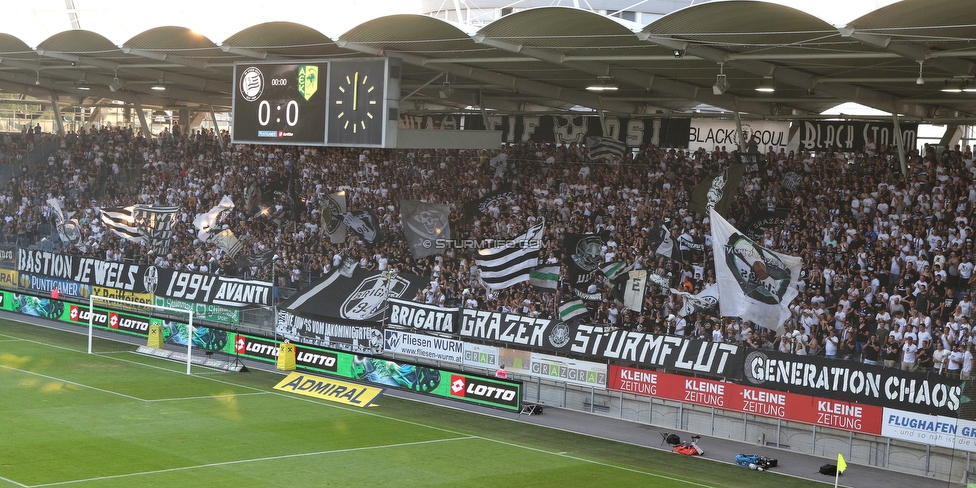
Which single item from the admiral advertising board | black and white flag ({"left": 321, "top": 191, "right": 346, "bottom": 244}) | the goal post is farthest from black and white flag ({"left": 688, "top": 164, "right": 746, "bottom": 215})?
the goal post

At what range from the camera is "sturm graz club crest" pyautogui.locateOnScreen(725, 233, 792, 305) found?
23764 millimetres

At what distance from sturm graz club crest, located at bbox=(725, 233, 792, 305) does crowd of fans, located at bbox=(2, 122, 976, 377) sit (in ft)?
2.16

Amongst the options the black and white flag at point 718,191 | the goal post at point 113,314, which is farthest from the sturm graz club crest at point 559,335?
the goal post at point 113,314

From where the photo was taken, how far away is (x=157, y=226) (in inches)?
1524

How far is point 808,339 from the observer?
2319 centimetres

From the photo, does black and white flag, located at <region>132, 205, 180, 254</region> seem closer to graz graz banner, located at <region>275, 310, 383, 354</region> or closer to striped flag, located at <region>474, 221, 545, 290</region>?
graz graz banner, located at <region>275, 310, 383, 354</region>

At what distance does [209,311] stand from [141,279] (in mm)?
3899

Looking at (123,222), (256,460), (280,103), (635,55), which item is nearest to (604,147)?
(635,55)

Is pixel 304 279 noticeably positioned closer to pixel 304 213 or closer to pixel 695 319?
pixel 304 213

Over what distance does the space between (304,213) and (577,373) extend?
15.0m

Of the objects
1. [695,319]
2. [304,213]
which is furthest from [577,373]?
[304,213]

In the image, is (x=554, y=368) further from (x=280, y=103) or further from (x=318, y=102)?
(x=280, y=103)

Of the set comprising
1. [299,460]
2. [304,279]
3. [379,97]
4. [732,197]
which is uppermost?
[379,97]

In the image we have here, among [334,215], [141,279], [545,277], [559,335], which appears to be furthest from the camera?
[141,279]
